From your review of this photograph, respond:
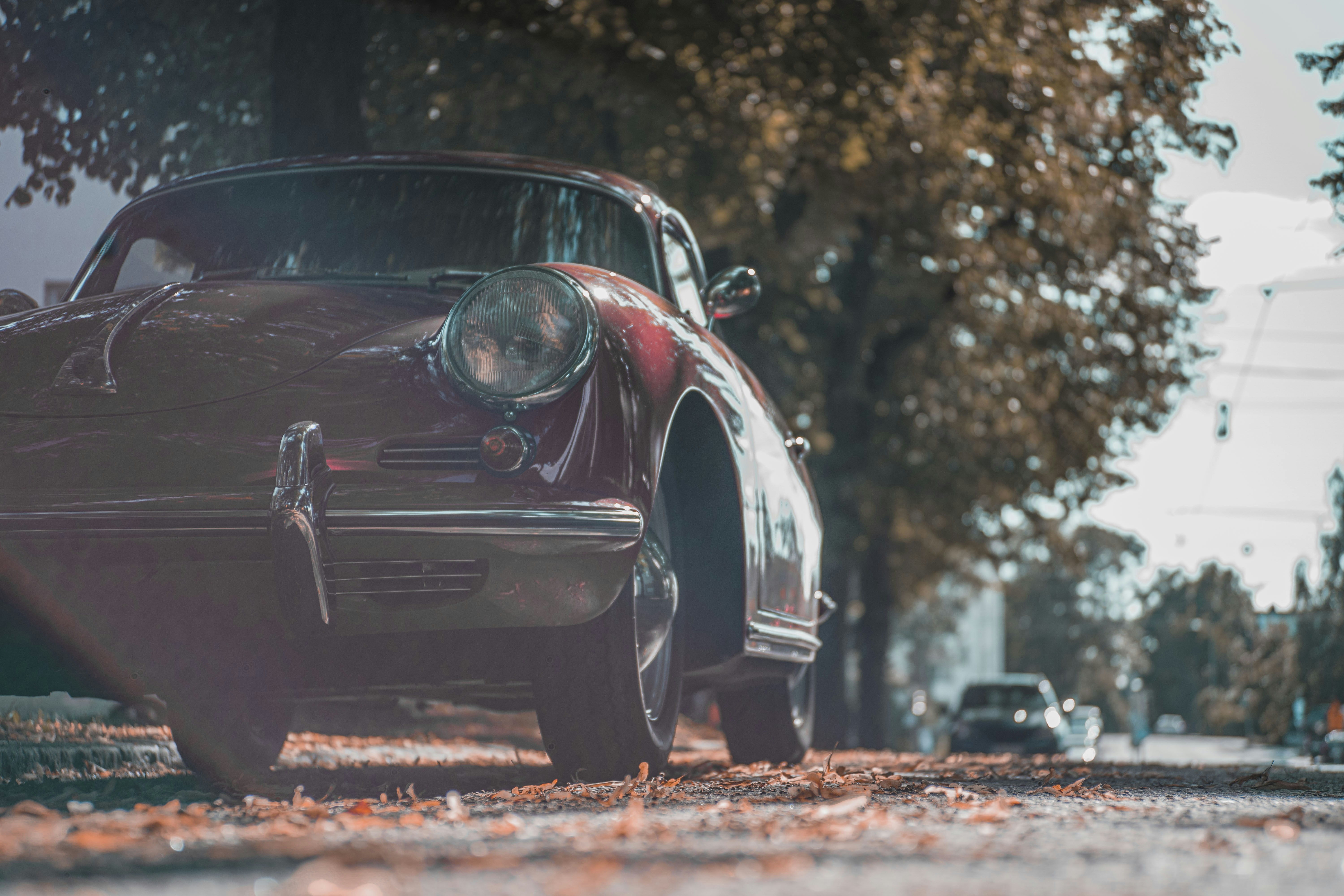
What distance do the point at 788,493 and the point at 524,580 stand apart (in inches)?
77.7

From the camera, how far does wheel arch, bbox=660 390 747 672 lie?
399cm

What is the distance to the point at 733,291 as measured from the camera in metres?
4.84

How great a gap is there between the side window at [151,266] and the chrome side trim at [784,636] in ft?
6.66

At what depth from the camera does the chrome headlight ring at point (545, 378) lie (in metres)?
3.19

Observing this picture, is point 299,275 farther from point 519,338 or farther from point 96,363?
point 519,338

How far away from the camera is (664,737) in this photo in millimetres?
3805

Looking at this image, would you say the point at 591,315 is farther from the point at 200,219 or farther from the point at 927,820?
the point at 200,219

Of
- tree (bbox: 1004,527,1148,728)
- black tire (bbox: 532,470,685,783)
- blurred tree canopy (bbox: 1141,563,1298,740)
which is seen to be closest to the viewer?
black tire (bbox: 532,470,685,783)

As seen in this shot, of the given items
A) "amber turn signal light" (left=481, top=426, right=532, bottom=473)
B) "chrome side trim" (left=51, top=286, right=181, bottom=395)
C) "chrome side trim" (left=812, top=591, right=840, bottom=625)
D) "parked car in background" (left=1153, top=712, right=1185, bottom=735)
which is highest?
"chrome side trim" (left=51, top=286, right=181, bottom=395)

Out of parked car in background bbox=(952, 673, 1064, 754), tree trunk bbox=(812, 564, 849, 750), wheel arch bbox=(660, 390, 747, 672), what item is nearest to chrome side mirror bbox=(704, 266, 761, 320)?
wheel arch bbox=(660, 390, 747, 672)

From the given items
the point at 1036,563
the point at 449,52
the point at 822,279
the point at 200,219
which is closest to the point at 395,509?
the point at 200,219

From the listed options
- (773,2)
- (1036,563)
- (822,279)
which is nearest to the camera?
(773,2)

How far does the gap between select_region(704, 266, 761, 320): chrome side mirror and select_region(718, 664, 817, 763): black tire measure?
1533 mm

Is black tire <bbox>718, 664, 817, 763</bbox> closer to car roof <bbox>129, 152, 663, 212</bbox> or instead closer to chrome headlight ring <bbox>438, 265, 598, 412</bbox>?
car roof <bbox>129, 152, 663, 212</bbox>
